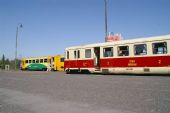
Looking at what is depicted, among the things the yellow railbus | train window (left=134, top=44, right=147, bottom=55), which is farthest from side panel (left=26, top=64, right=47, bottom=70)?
train window (left=134, top=44, right=147, bottom=55)

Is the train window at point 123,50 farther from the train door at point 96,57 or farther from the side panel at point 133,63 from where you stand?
the train door at point 96,57

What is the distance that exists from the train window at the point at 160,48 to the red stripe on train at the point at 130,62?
473 millimetres

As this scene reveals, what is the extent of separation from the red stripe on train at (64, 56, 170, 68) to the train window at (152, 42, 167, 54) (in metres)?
0.47

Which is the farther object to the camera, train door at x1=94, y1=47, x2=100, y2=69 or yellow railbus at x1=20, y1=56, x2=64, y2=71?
yellow railbus at x1=20, y1=56, x2=64, y2=71

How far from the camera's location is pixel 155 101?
6598mm

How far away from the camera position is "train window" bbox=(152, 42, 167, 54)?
16.4 m

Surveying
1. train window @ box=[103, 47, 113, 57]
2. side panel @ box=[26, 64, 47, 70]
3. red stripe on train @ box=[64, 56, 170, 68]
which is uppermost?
train window @ box=[103, 47, 113, 57]

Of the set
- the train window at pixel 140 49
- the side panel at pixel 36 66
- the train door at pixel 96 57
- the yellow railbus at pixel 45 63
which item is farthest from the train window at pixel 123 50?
the side panel at pixel 36 66

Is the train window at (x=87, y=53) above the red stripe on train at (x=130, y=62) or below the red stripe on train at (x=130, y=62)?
above

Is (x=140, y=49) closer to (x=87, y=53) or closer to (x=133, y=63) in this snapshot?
(x=133, y=63)

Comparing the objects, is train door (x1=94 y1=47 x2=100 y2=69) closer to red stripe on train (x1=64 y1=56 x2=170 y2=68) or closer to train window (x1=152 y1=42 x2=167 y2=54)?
red stripe on train (x1=64 y1=56 x2=170 y2=68)

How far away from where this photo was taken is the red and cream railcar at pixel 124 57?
16.6 m

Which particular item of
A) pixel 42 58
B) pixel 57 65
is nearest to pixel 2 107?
pixel 57 65

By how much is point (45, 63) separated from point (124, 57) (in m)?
26.2
